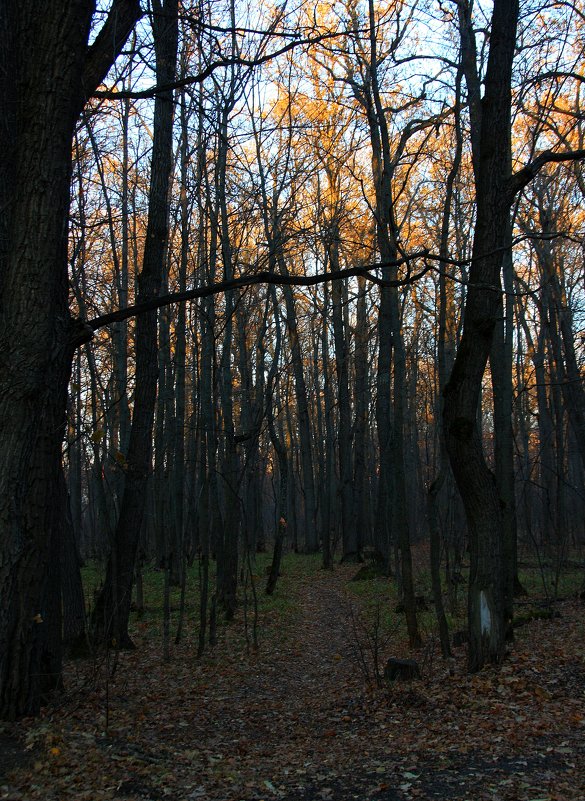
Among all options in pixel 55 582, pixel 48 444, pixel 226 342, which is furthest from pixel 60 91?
pixel 226 342

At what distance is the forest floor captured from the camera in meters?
4.29

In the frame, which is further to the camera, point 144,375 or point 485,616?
point 144,375

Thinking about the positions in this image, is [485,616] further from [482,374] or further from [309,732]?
[482,374]

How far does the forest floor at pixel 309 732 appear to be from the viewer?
4285mm

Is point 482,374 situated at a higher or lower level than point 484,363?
lower

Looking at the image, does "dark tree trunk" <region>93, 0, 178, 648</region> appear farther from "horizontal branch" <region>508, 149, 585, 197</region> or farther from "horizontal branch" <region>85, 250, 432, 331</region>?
"horizontal branch" <region>508, 149, 585, 197</region>

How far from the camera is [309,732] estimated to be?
242 inches

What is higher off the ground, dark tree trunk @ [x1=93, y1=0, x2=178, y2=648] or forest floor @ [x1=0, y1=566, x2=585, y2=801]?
dark tree trunk @ [x1=93, y1=0, x2=178, y2=648]

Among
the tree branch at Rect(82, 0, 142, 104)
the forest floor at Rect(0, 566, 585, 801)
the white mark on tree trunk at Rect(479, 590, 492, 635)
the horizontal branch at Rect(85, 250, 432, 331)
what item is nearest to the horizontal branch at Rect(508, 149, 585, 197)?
the horizontal branch at Rect(85, 250, 432, 331)

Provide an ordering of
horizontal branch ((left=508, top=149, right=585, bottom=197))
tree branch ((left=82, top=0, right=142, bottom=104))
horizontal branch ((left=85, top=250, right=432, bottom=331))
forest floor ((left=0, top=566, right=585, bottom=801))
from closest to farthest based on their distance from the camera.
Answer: forest floor ((left=0, top=566, right=585, bottom=801)), horizontal branch ((left=85, top=250, right=432, bottom=331)), tree branch ((left=82, top=0, right=142, bottom=104)), horizontal branch ((left=508, top=149, right=585, bottom=197))

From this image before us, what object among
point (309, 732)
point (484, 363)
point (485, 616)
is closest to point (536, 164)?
point (484, 363)

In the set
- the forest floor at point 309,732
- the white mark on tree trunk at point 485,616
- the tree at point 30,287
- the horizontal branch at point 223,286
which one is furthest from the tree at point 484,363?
the tree at point 30,287

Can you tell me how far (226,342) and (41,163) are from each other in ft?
20.8

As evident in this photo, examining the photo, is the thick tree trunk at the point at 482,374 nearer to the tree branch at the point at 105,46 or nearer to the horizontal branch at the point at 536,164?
the horizontal branch at the point at 536,164
